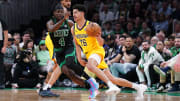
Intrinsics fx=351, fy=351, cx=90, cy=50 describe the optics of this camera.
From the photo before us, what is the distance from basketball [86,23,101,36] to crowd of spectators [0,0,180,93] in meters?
2.99

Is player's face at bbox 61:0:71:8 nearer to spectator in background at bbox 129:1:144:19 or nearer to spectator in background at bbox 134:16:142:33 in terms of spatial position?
spectator in background at bbox 134:16:142:33

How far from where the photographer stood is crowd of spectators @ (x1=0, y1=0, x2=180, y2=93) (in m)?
8.44

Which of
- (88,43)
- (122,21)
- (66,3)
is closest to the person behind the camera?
(88,43)

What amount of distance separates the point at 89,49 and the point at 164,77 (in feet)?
9.75

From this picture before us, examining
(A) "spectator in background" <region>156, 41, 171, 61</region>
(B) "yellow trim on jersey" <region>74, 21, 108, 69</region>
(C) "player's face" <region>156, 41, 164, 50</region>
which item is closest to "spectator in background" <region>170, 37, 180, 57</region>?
(A) "spectator in background" <region>156, 41, 171, 61</region>

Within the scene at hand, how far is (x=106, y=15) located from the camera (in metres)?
12.9

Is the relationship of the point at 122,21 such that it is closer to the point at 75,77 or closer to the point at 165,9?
the point at 165,9

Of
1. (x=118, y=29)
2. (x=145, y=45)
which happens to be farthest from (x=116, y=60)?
(x=118, y=29)

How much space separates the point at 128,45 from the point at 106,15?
4353mm

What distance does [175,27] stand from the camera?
1032 cm

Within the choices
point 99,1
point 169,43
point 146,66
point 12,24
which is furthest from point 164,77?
point 12,24

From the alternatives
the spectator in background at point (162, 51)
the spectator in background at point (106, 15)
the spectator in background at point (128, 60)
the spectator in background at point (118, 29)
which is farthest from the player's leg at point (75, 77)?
the spectator in background at point (106, 15)

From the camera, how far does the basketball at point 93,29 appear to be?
5359 millimetres

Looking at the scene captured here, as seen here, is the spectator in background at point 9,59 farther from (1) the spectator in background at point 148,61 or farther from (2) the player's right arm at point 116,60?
(1) the spectator in background at point 148,61
